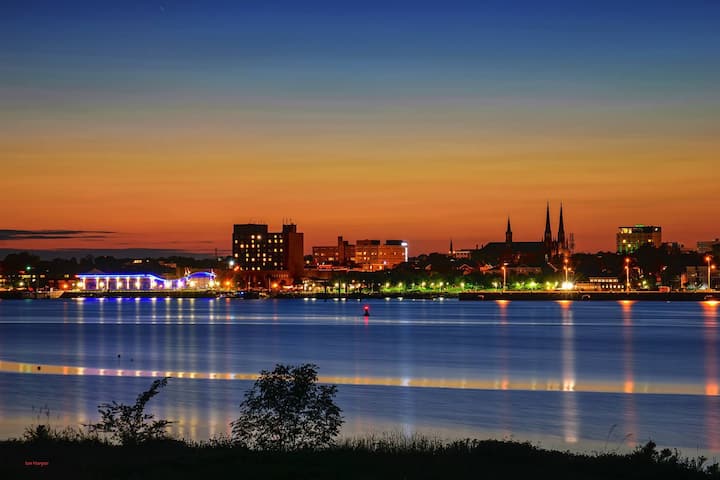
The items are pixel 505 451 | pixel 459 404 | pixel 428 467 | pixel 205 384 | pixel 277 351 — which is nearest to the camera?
pixel 428 467

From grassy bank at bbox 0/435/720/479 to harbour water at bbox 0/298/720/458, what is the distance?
791 centimetres

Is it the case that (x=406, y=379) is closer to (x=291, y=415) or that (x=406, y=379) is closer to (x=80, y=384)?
(x=80, y=384)

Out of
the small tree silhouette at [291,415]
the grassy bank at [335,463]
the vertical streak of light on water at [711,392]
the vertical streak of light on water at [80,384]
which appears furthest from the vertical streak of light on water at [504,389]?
the vertical streak of light on water at [80,384]

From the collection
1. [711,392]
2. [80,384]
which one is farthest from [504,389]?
[80,384]

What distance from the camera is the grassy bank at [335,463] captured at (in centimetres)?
1648

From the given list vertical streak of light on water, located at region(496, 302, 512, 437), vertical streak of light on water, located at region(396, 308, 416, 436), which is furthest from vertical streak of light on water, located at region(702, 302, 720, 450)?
vertical streak of light on water, located at region(396, 308, 416, 436)

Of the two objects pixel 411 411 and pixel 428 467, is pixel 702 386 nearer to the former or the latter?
pixel 411 411

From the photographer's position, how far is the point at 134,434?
2148cm

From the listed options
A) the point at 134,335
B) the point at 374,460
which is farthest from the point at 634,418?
the point at 134,335

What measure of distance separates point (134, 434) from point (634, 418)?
55.7 ft

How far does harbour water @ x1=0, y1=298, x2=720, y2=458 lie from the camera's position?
30312mm

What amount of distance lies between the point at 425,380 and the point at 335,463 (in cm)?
2965

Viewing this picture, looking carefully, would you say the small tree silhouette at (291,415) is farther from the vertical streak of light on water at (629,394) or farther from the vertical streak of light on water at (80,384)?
the vertical streak of light on water at (80,384)

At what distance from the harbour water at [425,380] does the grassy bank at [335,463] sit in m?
7.91
